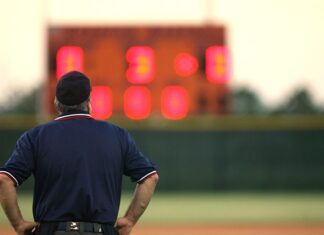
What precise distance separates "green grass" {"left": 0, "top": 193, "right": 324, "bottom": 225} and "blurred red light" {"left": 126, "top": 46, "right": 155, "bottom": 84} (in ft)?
6.44

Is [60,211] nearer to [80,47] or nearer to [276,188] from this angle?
[80,47]

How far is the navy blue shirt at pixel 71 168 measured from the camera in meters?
3.45

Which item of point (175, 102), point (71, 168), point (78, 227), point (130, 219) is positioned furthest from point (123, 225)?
point (175, 102)

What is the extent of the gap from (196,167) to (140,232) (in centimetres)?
669

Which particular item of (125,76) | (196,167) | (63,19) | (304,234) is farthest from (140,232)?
(63,19)

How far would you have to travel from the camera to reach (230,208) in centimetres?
1417

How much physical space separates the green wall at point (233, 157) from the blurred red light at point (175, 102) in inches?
93.1

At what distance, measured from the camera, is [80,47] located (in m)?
14.4

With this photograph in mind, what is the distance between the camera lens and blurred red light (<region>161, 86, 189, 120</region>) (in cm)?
1434

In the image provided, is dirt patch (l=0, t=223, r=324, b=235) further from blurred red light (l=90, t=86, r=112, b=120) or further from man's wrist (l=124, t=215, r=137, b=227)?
man's wrist (l=124, t=215, r=137, b=227)

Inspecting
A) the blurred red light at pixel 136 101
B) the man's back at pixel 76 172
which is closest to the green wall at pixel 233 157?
the blurred red light at pixel 136 101

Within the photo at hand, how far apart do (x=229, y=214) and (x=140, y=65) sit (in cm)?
295

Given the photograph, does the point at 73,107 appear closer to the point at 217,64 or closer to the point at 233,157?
the point at 217,64

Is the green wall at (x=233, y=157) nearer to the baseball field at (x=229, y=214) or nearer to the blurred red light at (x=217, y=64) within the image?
the baseball field at (x=229, y=214)
